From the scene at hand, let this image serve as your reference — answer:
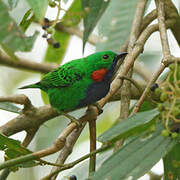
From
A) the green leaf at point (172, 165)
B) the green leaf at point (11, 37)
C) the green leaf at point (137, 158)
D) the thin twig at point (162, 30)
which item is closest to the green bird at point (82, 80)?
the thin twig at point (162, 30)

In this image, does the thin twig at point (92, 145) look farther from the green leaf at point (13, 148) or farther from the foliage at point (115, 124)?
the green leaf at point (13, 148)

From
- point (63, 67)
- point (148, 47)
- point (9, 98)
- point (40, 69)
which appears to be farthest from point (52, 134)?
point (148, 47)

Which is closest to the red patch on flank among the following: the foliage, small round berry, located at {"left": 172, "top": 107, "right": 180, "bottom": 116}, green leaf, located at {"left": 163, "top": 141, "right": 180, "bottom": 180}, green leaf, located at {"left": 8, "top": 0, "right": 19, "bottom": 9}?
the foliage

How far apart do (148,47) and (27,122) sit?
3.19 meters

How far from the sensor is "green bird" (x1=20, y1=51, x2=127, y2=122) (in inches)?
120

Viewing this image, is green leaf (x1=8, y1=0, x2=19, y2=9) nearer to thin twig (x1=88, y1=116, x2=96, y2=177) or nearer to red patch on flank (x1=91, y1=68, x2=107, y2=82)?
thin twig (x1=88, y1=116, x2=96, y2=177)

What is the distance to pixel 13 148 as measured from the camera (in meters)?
2.20

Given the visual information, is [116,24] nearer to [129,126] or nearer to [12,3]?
[12,3]

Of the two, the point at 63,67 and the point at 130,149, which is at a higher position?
the point at 63,67

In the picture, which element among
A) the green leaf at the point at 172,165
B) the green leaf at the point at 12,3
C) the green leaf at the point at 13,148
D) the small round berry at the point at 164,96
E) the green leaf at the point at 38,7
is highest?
the green leaf at the point at 12,3

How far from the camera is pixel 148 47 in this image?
5.81 m

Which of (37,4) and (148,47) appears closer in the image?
(37,4)

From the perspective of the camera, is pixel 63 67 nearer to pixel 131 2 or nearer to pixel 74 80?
pixel 74 80

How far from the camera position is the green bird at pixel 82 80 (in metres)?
3.04
